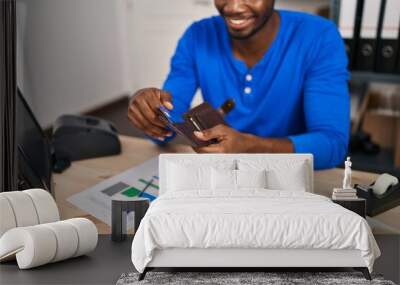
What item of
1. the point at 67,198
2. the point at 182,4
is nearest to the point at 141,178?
the point at 67,198

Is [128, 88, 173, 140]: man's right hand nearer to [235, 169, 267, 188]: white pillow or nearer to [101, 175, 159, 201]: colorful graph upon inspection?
[101, 175, 159, 201]: colorful graph

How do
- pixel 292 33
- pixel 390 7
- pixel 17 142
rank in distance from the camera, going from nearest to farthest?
pixel 17 142 < pixel 292 33 < pixel 390 7

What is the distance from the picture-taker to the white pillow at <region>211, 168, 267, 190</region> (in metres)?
1.24

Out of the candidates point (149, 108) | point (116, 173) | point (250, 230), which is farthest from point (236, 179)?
point (116, 173)

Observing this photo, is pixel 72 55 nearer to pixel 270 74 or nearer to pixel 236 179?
pixel 270 74

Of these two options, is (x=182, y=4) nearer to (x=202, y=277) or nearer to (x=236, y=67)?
(x=236, y=67)

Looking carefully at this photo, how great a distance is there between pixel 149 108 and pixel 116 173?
0.22m

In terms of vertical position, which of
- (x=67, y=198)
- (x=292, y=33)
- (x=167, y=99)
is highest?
(x=292, y=33)

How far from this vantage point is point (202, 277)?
43.5 inches

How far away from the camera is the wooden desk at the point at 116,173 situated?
4.71ft

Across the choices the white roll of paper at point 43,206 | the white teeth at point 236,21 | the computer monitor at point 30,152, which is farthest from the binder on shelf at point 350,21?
the white roll of paper at point 43,206

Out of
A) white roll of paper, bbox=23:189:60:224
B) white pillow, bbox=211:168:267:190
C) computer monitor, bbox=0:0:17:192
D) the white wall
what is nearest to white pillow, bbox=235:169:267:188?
white pillow, bbox=211:168:267:190

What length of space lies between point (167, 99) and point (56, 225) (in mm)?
549

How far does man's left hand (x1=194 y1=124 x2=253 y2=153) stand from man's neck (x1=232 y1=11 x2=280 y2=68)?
0.53 meters
